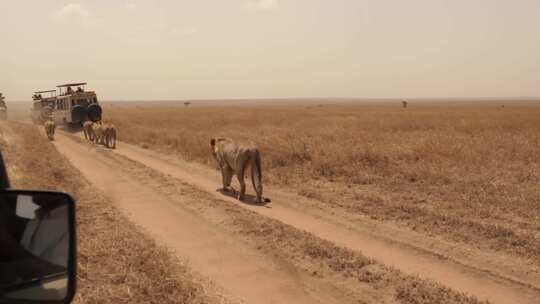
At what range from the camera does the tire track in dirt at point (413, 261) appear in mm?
5269

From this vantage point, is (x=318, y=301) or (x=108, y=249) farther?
(x=108, y=249)

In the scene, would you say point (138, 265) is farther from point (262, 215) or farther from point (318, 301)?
point (262, 215)

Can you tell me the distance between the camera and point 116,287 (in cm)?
501

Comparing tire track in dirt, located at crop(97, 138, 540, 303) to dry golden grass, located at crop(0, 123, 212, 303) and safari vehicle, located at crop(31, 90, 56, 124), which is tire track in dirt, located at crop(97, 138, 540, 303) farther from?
safari vehicle, located at crop(31, 90, 56, 124)

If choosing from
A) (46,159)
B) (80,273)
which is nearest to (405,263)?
(80,273)

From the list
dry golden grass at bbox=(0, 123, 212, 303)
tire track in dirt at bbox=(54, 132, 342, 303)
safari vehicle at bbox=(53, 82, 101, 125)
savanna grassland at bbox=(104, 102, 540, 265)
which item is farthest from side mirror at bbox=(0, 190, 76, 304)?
safari vehicle at bbox=(53, 82, 101, 125)

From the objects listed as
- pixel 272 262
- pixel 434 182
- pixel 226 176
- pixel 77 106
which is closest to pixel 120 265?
pixel 272 262

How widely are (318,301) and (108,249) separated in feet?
9.62

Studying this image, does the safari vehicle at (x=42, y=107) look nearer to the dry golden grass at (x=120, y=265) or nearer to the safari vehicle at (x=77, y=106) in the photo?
the safari vehicle at (x=77, y=106)

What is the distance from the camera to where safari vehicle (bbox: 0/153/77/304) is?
1897 millimetres

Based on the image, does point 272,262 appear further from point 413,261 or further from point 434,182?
point 434,182

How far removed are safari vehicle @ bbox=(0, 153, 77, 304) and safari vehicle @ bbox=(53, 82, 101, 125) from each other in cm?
2726

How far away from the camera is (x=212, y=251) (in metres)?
6.55

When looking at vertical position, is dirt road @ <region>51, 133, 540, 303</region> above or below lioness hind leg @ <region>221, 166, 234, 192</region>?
below
